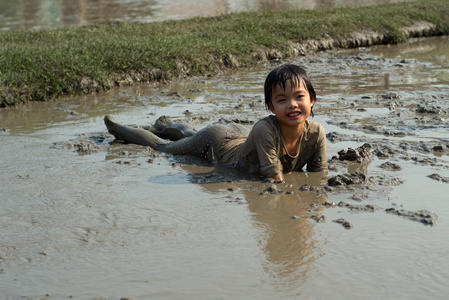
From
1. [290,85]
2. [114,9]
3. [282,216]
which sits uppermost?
[114,9]

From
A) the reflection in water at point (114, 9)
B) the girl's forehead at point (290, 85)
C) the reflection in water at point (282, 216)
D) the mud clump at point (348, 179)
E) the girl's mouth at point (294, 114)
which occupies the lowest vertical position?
the reflection in water at point (282, 216)

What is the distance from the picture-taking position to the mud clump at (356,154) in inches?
180

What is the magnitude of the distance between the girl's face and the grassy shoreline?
162 inches

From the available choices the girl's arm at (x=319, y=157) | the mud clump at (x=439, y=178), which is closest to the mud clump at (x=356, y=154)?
the girl's arm at (x=319, y=157)

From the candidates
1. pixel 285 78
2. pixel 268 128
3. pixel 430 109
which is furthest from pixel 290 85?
pixel 430 109

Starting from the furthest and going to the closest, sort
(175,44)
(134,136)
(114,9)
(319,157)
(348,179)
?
(114,9) < (175,44) < (134,136) < (319,157) < (348,179)

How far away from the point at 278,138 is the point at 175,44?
5355mm

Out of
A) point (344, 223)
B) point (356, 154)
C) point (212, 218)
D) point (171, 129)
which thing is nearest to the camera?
point (344, 223)

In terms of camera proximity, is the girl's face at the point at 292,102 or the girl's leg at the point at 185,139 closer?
the girl's face at the point at 292,102

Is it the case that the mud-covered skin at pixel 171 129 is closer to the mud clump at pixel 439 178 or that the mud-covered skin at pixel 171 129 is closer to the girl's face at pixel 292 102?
the girl's face at pixel 292 102

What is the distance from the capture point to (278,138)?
4168mm

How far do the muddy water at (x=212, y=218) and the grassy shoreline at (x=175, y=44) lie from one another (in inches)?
46.6

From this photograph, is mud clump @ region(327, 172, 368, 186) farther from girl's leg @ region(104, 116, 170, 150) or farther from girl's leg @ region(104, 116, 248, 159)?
girl's leg @ region(104, 116, 170, 150)

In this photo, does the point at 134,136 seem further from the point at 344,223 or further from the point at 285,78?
the point at 344,223
